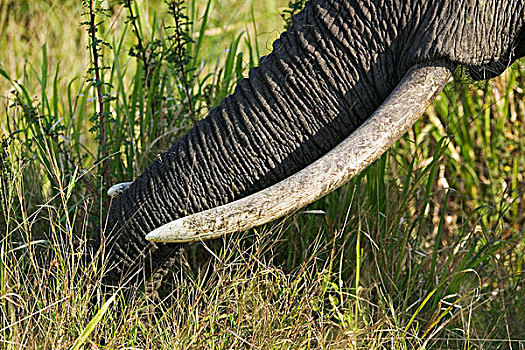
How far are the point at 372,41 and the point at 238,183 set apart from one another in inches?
24.1

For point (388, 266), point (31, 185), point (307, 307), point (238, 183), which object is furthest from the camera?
point (31, 185)

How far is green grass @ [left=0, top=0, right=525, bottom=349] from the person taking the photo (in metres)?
2.39

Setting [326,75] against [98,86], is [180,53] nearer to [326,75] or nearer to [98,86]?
[98,86]

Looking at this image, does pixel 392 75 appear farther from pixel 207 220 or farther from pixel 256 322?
pixel 256 322

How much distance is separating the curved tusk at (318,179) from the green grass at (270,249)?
0.85ft

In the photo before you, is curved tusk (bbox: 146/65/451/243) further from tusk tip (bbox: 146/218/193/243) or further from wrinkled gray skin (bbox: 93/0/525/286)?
wrinkled gray skin (bbox: 93/0/525/286)

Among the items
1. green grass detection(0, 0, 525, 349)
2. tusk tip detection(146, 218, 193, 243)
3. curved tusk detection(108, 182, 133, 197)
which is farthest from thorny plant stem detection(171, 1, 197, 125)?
tusk tip detection(146, 218, 193, 243)

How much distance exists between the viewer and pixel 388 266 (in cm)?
304

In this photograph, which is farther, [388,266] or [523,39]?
[388,266]

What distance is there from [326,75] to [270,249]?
3.65ft

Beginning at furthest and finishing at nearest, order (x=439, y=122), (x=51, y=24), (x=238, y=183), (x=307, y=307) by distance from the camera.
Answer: (x=51, y=24), (x=439, y=122), (x=307, y=307), (x=238, y=183)

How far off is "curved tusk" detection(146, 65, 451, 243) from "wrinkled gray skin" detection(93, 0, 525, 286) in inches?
4.3

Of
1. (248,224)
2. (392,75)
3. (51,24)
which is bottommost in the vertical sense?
(248,224)

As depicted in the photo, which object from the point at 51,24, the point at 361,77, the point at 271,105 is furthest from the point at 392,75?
the point at 51,24
